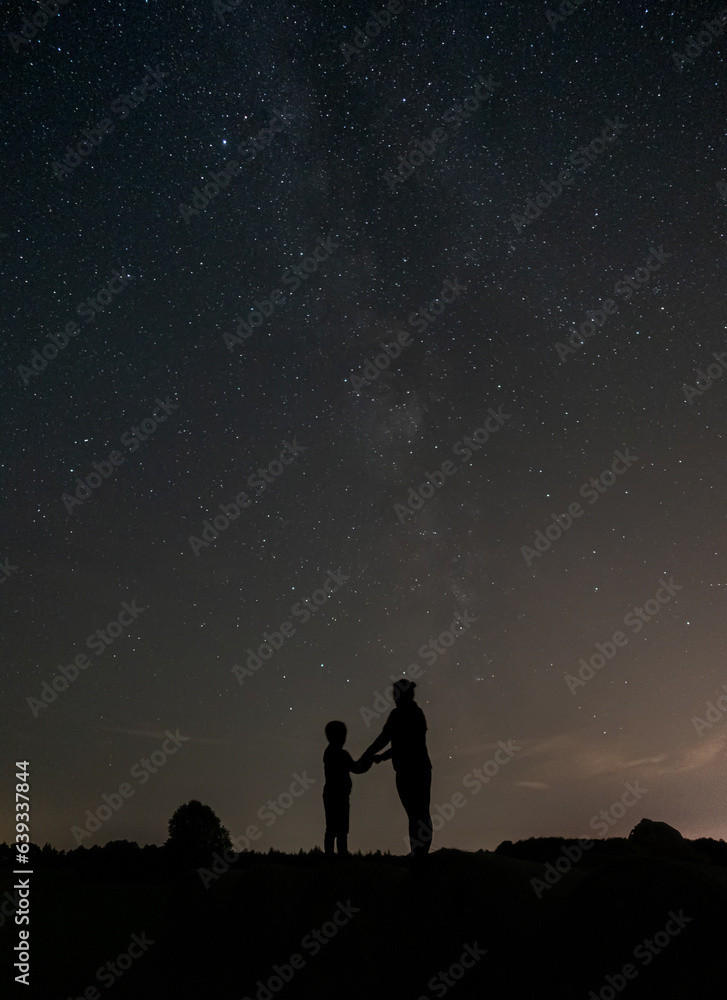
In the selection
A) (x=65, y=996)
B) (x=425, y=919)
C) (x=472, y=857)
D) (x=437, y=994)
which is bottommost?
(x=65, y=996)

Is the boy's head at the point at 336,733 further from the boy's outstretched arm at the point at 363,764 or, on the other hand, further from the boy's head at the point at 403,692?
the boy's head at the point at 403,692

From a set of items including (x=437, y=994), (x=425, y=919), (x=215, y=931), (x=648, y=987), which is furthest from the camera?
(x=215, y=931)

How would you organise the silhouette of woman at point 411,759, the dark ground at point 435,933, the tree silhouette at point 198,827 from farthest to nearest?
the tree silhouette at point 198,827 → the silhouette of woman at point 411,759 → the dark ground at point 435,933

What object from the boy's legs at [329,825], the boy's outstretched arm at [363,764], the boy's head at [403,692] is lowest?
the boy's legs at [329,825]

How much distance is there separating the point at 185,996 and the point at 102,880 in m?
13.5

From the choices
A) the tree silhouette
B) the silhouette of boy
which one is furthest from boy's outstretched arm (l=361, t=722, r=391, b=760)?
the tree silhouette

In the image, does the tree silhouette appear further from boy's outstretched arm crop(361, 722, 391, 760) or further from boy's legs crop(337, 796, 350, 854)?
boy's outstretched arm crop(361, 722, 391, 760)

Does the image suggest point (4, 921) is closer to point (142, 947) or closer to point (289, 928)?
point (142, 947)

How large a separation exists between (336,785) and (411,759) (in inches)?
61.9

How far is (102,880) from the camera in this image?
19.3m

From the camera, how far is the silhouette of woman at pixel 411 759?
660cm

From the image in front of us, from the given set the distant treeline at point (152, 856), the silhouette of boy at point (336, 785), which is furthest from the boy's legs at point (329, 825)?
the distant treeline at point (152, 856)

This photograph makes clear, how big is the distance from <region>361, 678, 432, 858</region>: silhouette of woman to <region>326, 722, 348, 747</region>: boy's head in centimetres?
103

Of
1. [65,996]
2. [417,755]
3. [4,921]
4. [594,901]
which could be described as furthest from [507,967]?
[4,921]
